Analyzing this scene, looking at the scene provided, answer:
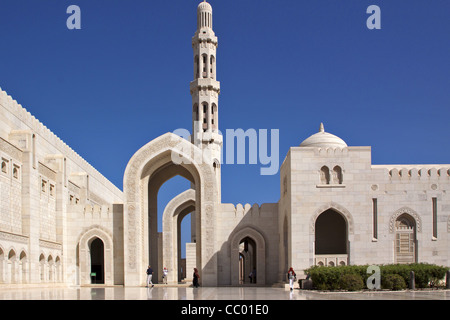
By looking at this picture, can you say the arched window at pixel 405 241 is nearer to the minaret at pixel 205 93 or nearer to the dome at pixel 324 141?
the dome at pixel 324 141

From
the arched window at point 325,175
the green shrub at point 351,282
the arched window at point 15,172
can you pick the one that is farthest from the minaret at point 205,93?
the green shrub at point 351,282

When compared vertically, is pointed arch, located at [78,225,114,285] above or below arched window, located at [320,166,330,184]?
below

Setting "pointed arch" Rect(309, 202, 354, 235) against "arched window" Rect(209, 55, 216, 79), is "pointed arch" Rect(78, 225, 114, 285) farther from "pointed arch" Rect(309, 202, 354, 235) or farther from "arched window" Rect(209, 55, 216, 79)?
"arched window" Rect(209, 55, 216, 79)

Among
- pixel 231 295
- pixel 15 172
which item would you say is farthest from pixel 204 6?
pixel 231 295

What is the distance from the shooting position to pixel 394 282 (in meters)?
21.8

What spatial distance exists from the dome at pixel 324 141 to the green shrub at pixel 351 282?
922cm

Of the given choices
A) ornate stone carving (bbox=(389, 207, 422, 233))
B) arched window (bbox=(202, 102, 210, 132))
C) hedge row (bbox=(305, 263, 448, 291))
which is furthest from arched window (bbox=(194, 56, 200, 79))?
hedge row (bbox=(305, 263, 448, 291))

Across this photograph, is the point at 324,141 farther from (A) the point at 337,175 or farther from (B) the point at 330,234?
(B) the point at 330,234

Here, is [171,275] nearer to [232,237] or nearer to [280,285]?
[232,237]

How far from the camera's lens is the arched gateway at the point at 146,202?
1208 inches

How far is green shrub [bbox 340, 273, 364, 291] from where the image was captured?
2141 cm

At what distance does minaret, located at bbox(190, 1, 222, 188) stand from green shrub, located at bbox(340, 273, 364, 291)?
61.6 feet

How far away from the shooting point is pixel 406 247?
86.4 ft

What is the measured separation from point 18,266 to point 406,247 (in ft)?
52.4
